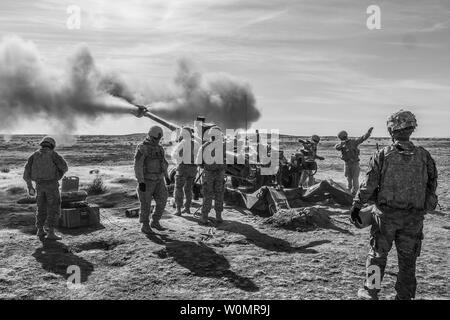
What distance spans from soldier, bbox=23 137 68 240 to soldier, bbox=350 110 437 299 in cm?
560

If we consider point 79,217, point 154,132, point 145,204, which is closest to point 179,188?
point 145,204

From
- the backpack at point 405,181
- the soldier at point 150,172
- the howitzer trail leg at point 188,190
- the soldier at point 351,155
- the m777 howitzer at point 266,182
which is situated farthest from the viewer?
the soldier at point 351,155

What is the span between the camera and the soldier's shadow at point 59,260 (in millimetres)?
5875

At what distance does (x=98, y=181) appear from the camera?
44.0 ft

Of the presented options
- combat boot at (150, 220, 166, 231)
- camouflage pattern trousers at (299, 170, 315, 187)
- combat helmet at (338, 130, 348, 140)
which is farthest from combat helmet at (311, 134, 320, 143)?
combat boot at (150, 220, 166, 231)

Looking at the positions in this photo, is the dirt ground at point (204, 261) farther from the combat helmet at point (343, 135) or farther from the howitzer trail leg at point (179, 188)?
the combat helmet at point (343, 135)

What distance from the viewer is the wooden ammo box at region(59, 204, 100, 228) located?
26.9ft

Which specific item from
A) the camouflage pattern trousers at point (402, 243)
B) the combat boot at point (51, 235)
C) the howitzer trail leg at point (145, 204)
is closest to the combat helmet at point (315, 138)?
the howitzer trail leg at point (145, 204)

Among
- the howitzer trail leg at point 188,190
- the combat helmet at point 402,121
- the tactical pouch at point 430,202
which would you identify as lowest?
the howitzer trail leg at point 188,190

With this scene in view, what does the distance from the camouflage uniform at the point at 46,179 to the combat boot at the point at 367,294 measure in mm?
5629

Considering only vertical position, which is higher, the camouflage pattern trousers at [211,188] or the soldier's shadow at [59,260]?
the camouflage pattern trousers at [211,188]

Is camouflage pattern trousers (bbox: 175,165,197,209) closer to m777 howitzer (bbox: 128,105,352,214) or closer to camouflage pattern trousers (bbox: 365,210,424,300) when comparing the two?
m777 howitzer (bbox: 128,105,352,214)

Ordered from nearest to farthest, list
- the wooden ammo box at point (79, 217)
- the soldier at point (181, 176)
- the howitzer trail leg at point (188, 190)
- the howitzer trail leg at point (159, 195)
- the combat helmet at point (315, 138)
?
the howitzer trail leg at point (159, 195) → the wooden ammo box at point (79, 217) → the soldier at point (181, 176) → the howitzer trail leg at point (188, 190) → the combat helmet at point (315, 138)
